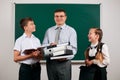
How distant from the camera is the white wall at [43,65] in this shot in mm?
4016

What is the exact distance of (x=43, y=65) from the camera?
4.02 meters

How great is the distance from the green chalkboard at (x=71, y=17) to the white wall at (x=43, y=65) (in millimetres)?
97

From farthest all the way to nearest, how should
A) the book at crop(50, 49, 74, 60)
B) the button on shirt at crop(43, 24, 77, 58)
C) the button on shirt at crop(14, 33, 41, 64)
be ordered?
the button on shirt at crop(43, 24, 77, 58)
the button on shirt at crop(14, 33, 41, 64)
the book at crop(50, 49, 74, 60)

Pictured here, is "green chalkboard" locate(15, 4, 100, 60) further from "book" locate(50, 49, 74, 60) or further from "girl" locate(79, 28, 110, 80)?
"book" locate(50, 49, 74, 60)

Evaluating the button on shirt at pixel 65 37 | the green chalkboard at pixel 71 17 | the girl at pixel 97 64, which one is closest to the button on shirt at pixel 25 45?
the button on shirt at pixel 65 37

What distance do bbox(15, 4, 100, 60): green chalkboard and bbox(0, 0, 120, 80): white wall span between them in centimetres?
10

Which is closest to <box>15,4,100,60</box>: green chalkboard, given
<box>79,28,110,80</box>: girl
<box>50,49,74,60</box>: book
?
<box>79,28,110,80</box>: girl

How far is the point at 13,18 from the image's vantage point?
4.02m

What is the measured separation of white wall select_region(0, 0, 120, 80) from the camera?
158 inches

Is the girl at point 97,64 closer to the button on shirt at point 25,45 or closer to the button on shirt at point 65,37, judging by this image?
the button on shirt at point 65,37

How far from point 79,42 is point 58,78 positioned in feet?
4.66

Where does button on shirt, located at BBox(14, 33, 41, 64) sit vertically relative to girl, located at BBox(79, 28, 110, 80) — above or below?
above
